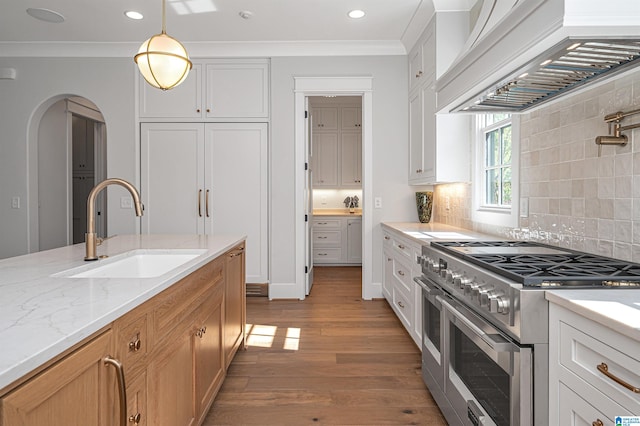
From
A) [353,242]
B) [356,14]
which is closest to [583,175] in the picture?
[356,14]

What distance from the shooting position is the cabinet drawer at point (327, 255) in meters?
6.60

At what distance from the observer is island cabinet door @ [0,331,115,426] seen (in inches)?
27.3

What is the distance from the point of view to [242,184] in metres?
4.51

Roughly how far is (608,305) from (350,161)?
597 centimetres

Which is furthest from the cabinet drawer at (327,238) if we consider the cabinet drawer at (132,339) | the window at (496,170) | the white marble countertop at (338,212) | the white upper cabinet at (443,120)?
the cabinet drawer at (132,339)

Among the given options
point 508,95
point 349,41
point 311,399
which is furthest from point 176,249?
point 349,41

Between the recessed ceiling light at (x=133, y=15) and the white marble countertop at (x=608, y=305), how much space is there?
4.01m

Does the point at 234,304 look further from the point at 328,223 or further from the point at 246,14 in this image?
the point at 328,223

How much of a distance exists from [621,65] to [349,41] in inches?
127

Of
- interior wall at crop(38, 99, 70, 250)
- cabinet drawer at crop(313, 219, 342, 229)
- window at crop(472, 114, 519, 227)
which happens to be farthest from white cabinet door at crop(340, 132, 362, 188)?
interior wall at crop(38, 99, 70, 250)

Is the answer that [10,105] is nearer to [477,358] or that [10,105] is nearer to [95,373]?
[95,373]

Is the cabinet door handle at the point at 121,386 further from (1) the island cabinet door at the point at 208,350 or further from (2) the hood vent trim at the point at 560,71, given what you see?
(2) the hood vent trim at the point at 560,71

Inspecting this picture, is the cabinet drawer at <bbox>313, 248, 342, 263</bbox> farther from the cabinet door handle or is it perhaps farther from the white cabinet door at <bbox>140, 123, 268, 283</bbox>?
the cabinet door handle

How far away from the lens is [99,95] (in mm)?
4496
